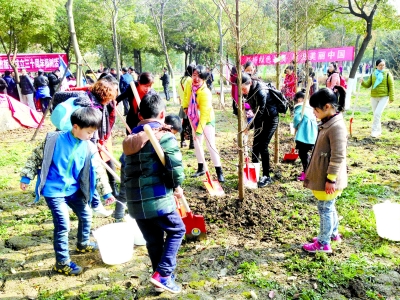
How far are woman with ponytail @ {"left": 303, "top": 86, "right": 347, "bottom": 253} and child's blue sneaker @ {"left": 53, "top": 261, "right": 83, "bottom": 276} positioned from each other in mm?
2253

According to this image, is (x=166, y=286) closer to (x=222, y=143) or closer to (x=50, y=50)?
(x=222, y=143)

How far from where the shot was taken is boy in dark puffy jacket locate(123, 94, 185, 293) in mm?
2395

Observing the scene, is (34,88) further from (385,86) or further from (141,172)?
(141,172)

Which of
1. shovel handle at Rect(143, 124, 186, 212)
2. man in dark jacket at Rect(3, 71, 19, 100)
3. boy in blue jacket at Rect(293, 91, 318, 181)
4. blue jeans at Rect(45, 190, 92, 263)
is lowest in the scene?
blue jeans at Rect(45, 190, 92, 263)

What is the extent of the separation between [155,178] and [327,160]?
157 centimetres

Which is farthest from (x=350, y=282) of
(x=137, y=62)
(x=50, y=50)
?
(x=137, y=62)

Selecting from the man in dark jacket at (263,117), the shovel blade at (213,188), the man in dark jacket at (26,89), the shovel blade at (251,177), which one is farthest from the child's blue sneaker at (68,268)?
the man in dark jacket at (26,89)

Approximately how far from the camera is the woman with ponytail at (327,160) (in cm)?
294

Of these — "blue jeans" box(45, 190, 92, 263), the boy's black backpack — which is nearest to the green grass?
"blue jeans" box(45, 190, 92, 263)

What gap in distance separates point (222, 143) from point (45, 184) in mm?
5288

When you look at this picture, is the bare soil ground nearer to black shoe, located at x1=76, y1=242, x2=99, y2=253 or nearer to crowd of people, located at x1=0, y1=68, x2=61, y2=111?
black shoe, located at x1=76, y1=242, x2=99, y2=253

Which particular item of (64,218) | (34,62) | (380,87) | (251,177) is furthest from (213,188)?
(34,62)

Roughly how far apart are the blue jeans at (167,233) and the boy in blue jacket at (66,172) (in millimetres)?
638

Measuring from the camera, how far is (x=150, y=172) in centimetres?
244
